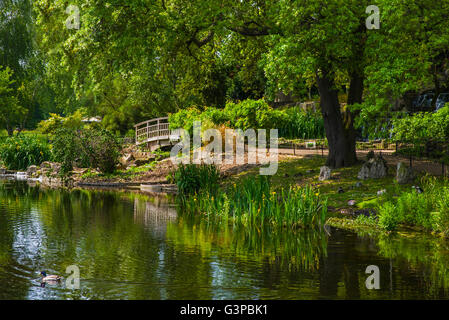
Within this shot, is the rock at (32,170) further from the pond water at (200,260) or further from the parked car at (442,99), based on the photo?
the parked car at (442,99)

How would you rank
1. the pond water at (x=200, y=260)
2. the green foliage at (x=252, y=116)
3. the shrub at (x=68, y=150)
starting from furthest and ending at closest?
the green foliage at (x=252, y=116) → the shrub at (x=68, y=150) → the pond water at (x=200, y=260)

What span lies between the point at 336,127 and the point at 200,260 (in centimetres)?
1047

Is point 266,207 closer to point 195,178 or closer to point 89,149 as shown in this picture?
point 195,178

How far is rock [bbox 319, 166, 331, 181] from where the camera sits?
18594 millimetres

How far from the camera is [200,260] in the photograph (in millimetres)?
10422

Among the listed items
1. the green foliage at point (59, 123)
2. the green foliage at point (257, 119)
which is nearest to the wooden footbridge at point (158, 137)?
the green foliage at point (257, 119)

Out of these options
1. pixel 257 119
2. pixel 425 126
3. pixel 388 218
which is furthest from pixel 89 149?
pixel 388 218

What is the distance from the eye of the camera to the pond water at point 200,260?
845 centimetres

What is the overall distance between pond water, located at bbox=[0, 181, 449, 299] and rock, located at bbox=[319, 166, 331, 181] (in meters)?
5.15

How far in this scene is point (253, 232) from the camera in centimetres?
1316

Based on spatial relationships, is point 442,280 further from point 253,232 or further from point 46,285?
point 46,285

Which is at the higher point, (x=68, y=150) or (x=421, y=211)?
(x=68, y=150)

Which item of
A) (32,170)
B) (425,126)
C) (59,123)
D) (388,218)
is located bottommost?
(388,218)

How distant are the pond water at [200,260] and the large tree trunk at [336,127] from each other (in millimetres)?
6557
